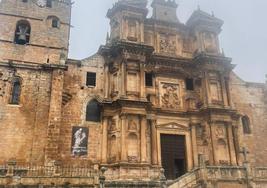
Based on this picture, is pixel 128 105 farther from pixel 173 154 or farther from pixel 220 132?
pixel 220 132

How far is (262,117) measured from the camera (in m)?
23.9

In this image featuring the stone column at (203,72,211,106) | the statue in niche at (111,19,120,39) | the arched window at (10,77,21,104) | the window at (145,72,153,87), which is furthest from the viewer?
the statue in niche at (111,19,120,39)

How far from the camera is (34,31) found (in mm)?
21703

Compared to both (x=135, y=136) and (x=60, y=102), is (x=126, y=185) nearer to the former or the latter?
(x=135, y=136)

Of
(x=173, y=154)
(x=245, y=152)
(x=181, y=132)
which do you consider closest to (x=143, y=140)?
(x=173, y=154)

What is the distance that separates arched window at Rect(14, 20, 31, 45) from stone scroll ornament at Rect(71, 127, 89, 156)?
7.32 m

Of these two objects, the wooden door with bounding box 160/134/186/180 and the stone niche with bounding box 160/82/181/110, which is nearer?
the wooden door with bounding box 160/134/186/180

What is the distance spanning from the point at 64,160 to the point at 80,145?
4.35 feet

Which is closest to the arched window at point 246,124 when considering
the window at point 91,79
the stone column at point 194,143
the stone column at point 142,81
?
the stone column at point 194,143

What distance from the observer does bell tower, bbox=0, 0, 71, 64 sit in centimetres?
2078

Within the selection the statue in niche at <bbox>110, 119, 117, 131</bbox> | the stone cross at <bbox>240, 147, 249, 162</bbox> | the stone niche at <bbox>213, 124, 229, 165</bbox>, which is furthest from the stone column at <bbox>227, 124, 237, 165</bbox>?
the statue in niche at <bbox>110, 119, 117, 131</bbox>

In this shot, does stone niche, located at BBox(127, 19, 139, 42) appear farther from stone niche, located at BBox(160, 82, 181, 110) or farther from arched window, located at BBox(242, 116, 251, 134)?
arched window, located at BBox(242, 116, 251, 134)

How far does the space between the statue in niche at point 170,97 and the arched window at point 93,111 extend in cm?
461

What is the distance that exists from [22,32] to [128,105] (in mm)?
9152
